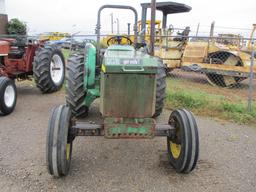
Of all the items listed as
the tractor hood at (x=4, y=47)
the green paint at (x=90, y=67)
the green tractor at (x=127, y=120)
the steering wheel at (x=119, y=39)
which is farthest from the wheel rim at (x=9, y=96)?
the green tractor at (x=127, y=120)

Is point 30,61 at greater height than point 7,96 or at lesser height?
greater

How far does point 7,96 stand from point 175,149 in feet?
11.6

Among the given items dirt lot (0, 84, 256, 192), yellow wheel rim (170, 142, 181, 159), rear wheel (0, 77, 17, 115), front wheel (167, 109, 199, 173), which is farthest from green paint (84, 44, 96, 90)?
rear wheel (0, 77, 17, 115)

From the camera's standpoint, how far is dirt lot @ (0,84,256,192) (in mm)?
3029

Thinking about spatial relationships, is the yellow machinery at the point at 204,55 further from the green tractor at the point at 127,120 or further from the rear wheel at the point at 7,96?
the green tractor at the point at 127,120

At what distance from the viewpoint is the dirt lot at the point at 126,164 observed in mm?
3029

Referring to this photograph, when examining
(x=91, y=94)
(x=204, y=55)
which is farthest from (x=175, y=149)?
(x=204, y=55)

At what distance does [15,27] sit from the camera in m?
21.0

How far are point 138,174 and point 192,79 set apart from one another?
850cm

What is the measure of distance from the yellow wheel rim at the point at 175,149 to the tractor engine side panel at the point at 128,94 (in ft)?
1.97

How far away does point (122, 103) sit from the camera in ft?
10.1

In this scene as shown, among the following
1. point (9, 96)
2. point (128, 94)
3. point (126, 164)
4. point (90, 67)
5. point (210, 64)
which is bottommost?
point (126, 164)

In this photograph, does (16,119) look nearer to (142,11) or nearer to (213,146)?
(213,146)

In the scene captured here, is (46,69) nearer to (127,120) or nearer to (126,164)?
(126,164)
